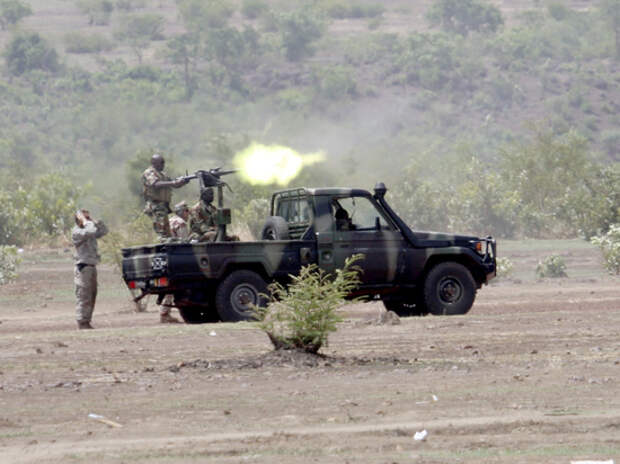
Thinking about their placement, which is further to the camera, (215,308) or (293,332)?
(215,308)

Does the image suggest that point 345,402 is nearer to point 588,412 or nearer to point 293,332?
point 588,412

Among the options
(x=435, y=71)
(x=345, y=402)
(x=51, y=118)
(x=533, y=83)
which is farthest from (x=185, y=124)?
(x=345, y=402)

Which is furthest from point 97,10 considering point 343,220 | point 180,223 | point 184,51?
point 343,220

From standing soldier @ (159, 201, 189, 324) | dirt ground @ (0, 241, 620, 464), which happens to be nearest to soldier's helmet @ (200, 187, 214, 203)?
standing soldier @ (159, 201, 189, 324)

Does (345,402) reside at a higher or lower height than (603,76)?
lower

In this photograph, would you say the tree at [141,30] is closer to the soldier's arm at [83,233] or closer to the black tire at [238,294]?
the soldier's arm at [83,233]

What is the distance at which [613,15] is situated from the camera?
114000 mm

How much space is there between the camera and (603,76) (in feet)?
343

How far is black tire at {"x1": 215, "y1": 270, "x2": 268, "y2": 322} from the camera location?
54.3 feet

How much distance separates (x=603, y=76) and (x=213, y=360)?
9585 cm

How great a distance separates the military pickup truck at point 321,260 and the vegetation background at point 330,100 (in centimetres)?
2343

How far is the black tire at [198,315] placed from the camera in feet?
57.3

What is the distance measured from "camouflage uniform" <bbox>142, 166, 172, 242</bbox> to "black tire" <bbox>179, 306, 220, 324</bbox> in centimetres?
103

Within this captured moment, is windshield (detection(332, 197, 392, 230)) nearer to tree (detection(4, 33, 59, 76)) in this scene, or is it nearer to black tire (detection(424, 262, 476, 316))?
black tire (detection(424, 262, 476, 316))
